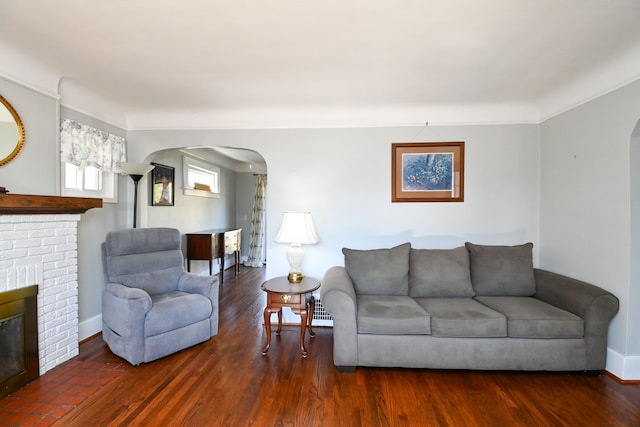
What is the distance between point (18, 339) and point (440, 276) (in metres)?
3.34

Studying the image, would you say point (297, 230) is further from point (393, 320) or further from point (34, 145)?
point (34, 145)

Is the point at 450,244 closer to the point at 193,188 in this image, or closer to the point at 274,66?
the point at 274,66

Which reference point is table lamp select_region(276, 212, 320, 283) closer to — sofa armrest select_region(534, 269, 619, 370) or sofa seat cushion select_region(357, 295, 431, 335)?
sofa seat cushion select_region(357, 295, 431, 335)

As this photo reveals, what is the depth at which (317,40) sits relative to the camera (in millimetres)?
2018

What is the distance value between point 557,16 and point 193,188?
5.00 m

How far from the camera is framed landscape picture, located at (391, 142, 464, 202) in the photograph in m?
3.32

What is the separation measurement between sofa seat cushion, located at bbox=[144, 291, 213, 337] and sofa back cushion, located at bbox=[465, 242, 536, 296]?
2547 mm

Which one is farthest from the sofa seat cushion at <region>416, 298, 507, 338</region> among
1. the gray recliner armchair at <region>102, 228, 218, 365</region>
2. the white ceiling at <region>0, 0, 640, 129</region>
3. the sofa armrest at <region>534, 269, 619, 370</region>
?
the gray recliner armchair at <region>102, 228, 218, 365</region>

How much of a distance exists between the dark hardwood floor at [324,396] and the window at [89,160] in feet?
4.94

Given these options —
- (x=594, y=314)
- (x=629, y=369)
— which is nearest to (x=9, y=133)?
(x=594, y=314)

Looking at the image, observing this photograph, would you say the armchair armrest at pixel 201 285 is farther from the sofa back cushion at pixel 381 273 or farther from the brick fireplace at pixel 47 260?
the sofa back cushion at pixel 381 273

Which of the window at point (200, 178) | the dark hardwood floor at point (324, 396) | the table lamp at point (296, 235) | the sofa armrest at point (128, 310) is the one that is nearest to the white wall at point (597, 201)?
the dark hardwood floor at point (324, 396)

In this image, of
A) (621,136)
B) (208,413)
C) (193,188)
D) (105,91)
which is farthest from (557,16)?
(193,188)

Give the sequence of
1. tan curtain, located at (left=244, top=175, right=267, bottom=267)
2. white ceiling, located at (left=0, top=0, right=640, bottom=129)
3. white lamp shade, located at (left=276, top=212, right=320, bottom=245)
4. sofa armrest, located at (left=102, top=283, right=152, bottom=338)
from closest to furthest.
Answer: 1. white ceiling, located at (left=0, top=0, right=640, bottom=129)
2. sofa armrest, located at (left=102, top=283, right=152, bottom=338)
3. white lamp shade, located at (left=276, top=212, right=320, bottom=245)
4. tan curtain, located at (left=244, top=175, right=267, bottom=267)
